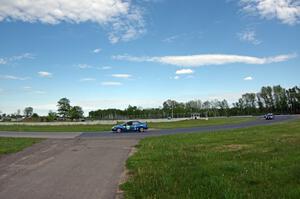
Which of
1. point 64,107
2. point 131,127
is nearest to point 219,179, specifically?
point 131,127

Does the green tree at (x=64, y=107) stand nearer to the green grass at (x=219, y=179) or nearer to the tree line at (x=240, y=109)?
the tree line at (x=240, y=109)

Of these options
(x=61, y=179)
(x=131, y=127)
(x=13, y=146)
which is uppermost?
(x=131, y=127)

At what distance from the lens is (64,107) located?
147m

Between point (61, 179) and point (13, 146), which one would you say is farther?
point (13, 146)

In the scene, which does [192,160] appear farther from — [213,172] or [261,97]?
[261,97]

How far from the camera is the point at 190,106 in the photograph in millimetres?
199875

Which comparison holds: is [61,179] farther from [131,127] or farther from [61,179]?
[131,127]

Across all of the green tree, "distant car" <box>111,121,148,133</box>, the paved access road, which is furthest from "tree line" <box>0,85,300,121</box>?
the paved access road

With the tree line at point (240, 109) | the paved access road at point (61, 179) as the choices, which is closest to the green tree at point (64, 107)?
the tree line at point (240, 109)

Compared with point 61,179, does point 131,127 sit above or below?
above

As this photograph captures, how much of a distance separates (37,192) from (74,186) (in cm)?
110

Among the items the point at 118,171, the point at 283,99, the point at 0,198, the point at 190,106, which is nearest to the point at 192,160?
the point at 118,171

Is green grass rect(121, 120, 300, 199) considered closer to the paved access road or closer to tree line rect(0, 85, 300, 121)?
the paved access road

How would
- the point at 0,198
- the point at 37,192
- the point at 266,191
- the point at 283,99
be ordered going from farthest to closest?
1. the point at 283,99
2. the point at 37,192
3. the point at 0,198
4. the point at 266,191
